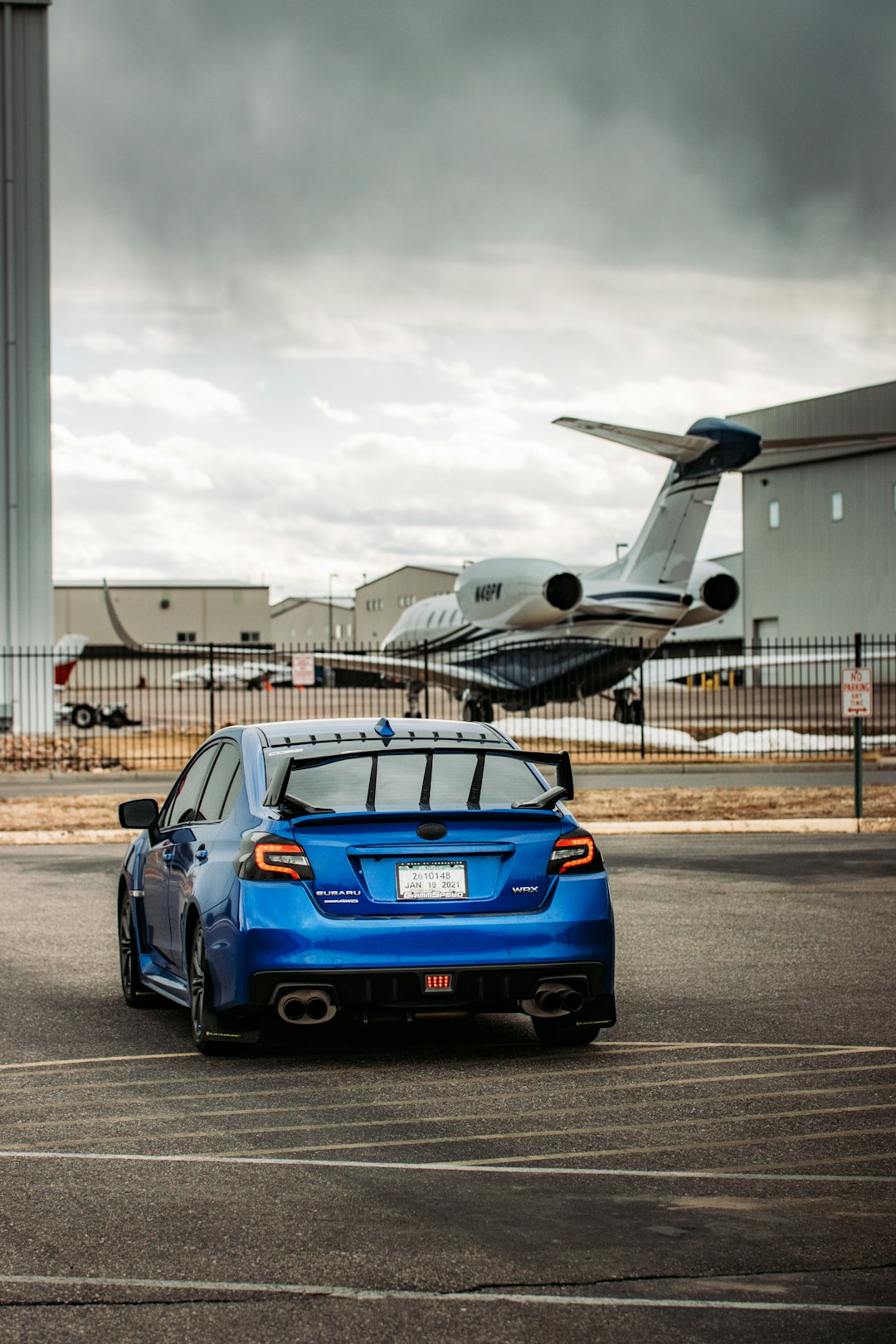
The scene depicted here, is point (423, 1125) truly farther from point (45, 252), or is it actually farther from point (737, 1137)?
point (45, 252)

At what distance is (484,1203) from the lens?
548cm

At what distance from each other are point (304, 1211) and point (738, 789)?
67.7ft

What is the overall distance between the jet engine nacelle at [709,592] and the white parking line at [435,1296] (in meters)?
36.2

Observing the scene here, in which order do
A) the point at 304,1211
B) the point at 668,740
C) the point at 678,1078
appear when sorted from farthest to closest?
1. the point at 668,740
2. the point at 678,1078
3. the point at 304,1211

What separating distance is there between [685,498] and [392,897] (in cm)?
3531

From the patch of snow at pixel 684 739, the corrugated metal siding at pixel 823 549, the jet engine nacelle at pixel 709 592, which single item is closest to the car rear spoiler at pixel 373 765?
the patch of snow at pixel 684 739

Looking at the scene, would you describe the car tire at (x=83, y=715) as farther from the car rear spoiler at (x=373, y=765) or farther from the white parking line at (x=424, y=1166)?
the white parking line at (x=424, y=1166)

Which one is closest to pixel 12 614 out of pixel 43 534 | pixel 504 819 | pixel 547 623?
pixel 43 534

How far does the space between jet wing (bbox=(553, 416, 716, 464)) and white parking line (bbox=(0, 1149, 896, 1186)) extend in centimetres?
2846

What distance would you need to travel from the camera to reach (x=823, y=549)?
6469 cm

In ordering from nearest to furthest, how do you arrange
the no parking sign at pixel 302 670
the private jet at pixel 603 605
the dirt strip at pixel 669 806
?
the dirt strip at pixel 669 806, the no parking sign at pixel 302 670, the private jet at pixel 603 605

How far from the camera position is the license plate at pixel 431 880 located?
25.0 feet

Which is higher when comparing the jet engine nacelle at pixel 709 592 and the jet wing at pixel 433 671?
the jet engine nacelle at pixel 709 592

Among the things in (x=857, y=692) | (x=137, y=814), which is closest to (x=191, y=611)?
(x=857, y=692)
